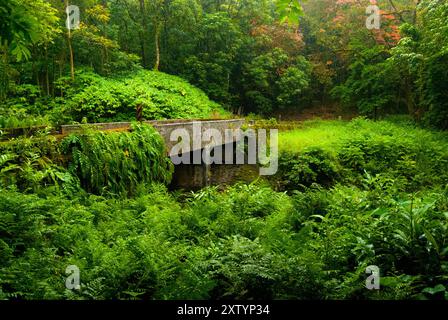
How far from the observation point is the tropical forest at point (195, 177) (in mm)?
3783

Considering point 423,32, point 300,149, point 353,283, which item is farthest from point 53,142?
point 423,32

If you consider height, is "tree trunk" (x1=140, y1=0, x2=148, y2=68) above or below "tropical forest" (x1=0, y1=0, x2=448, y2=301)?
above

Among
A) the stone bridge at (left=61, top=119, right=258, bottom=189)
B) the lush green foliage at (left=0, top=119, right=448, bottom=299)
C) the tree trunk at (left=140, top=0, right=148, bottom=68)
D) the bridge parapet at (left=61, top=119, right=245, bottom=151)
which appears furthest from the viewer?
the tree trunk at (left=140, top=0, right=148, bottom=68)

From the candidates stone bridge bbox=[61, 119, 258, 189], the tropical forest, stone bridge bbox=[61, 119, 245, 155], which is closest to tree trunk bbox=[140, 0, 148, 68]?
the tropical forest

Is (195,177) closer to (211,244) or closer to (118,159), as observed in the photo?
(118,159)

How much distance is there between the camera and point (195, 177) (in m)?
12.3

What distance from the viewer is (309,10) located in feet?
106

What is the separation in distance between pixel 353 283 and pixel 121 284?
2.73 meters

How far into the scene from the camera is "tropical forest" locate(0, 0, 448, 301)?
149 inches

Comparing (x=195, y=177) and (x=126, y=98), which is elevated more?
(x=126, y=98)

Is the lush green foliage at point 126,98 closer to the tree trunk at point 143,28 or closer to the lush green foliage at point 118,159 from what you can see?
the lush green foliage at point 118,159

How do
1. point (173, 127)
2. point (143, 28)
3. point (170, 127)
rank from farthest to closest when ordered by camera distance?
point (143, 28)
point (173, 127)
point (170, 127)

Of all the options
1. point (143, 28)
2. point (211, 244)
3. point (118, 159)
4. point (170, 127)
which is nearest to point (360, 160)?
point (170, 127)

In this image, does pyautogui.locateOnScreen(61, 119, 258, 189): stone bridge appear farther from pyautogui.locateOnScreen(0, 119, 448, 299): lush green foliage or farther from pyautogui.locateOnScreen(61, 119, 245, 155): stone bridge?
pyautogui.locateOnScreen(0, 119, 448, 299): lush green foliage
